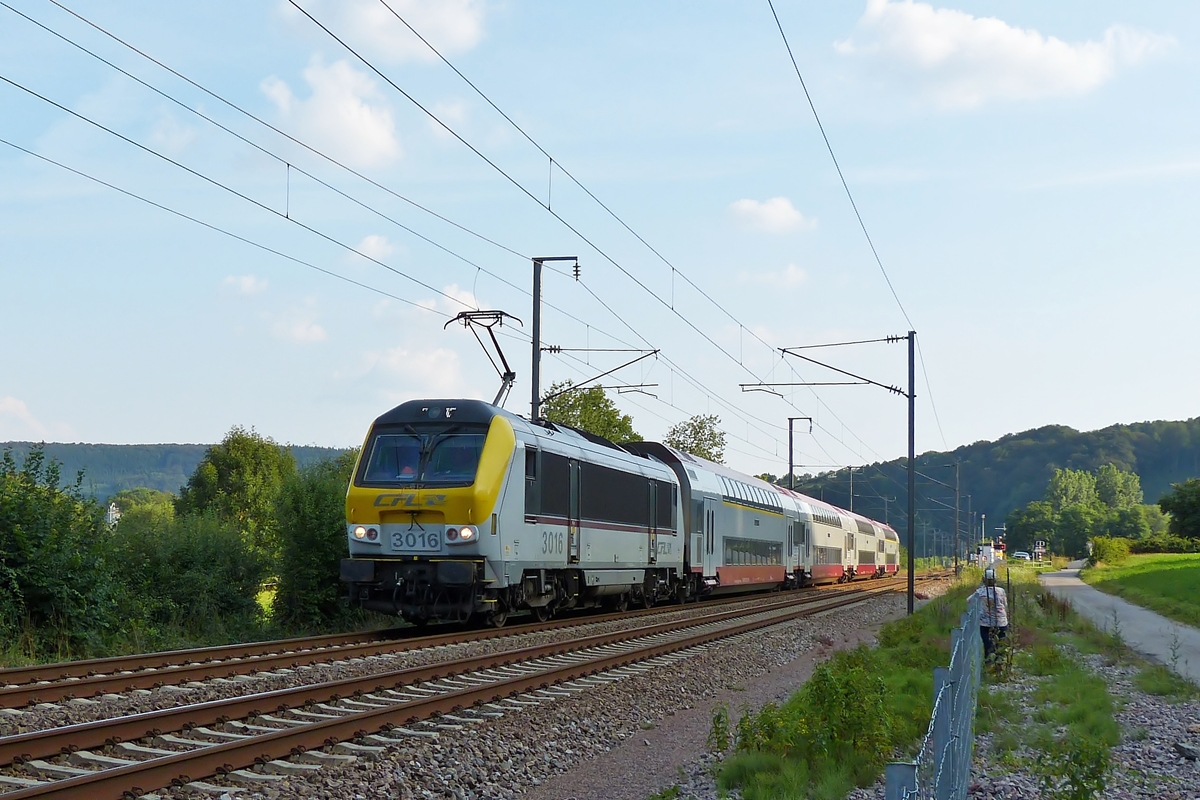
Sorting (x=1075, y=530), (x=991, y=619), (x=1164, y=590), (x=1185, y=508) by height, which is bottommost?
(x=1164, y=590)


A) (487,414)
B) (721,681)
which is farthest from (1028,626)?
(487,414)

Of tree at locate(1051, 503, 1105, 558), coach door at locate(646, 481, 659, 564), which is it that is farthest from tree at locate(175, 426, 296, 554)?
tree at locate(1051, 503, 1105, 558)

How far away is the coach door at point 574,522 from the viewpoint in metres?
21.7

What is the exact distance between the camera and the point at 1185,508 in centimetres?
9306

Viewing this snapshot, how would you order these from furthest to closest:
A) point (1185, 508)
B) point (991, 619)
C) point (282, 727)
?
point (1185, 508), point (991, 619), point (282, 727)

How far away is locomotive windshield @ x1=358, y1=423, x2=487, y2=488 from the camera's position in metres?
18.6

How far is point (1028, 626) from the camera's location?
23953 mm

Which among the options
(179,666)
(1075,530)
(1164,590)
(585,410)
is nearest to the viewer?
(179,666)

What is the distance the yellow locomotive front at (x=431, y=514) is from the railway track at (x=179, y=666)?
0.66 m

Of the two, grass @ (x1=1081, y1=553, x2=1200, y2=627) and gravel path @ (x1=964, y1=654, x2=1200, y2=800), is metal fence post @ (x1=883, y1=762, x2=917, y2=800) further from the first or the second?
grass @ (x1=1081, y1=553, x2=1200, y2=627)

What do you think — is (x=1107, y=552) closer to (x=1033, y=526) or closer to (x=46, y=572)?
(x=1033, y=526)

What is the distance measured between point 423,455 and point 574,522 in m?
4.05

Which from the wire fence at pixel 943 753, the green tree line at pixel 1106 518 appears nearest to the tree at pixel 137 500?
the wire fence at pixel 943 753

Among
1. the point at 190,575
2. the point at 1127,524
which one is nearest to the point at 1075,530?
the point at 1127,524
